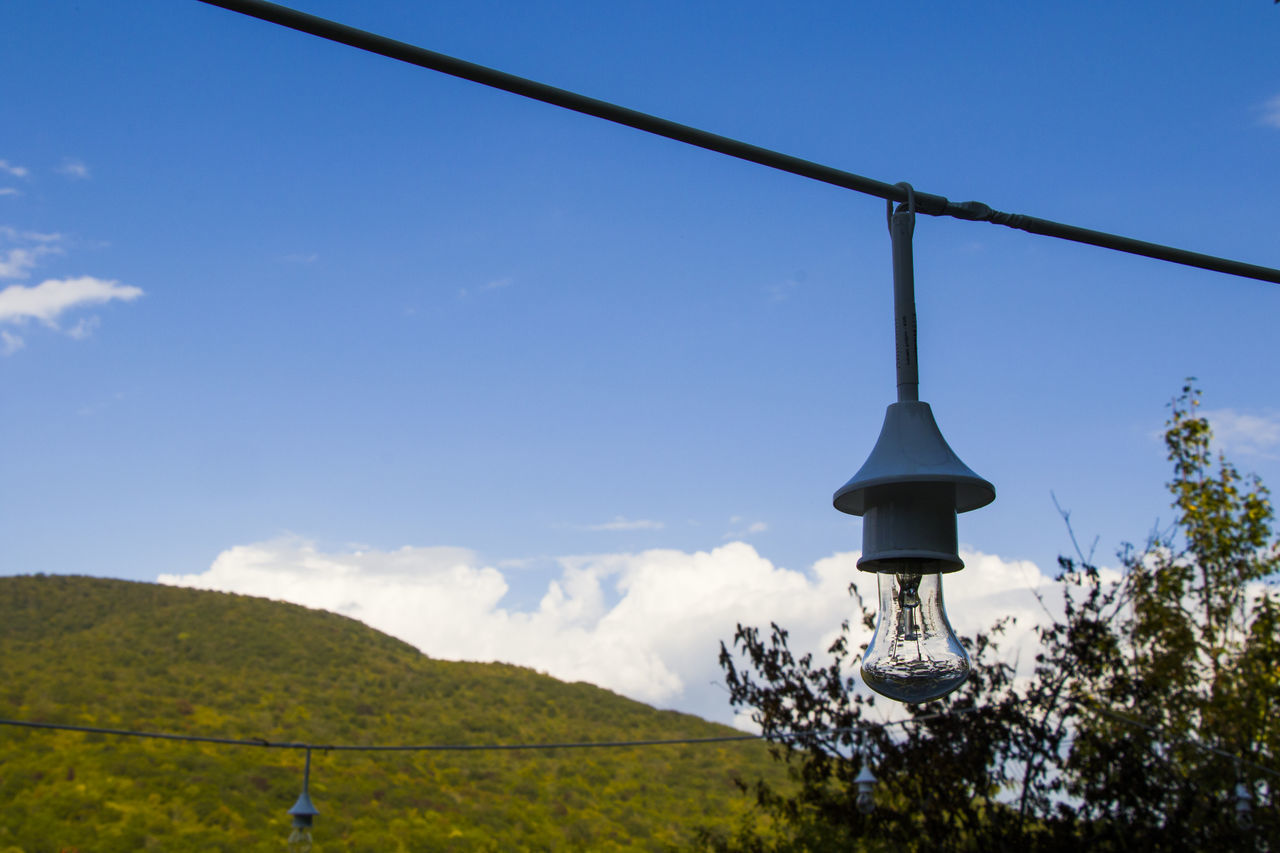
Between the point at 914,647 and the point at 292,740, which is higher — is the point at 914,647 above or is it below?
above

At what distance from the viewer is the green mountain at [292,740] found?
35625 mm

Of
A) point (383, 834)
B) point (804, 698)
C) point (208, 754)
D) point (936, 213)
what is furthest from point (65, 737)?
point (936, 213)

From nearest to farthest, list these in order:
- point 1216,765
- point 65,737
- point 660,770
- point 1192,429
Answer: point 1216,765 → point 1192,429 → point 65,737 → point 660,770

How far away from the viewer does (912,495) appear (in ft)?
6.52

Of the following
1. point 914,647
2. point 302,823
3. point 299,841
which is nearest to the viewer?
point 914,647

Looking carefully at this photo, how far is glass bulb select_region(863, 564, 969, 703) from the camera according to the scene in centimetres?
192

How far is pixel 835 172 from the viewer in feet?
7.00

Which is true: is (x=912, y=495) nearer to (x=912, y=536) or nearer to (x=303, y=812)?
(x=912, y=536)

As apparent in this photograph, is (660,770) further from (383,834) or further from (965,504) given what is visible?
(965,504)

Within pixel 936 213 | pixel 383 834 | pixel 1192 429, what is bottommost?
pixel 383 834

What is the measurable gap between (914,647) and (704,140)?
0.98m

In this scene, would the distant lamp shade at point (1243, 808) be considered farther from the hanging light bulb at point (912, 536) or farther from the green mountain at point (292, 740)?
the green mountain at point (292, 740)

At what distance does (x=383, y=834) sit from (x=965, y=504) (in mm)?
37705

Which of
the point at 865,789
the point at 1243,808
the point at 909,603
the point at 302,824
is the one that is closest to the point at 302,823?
the point at 302,824
